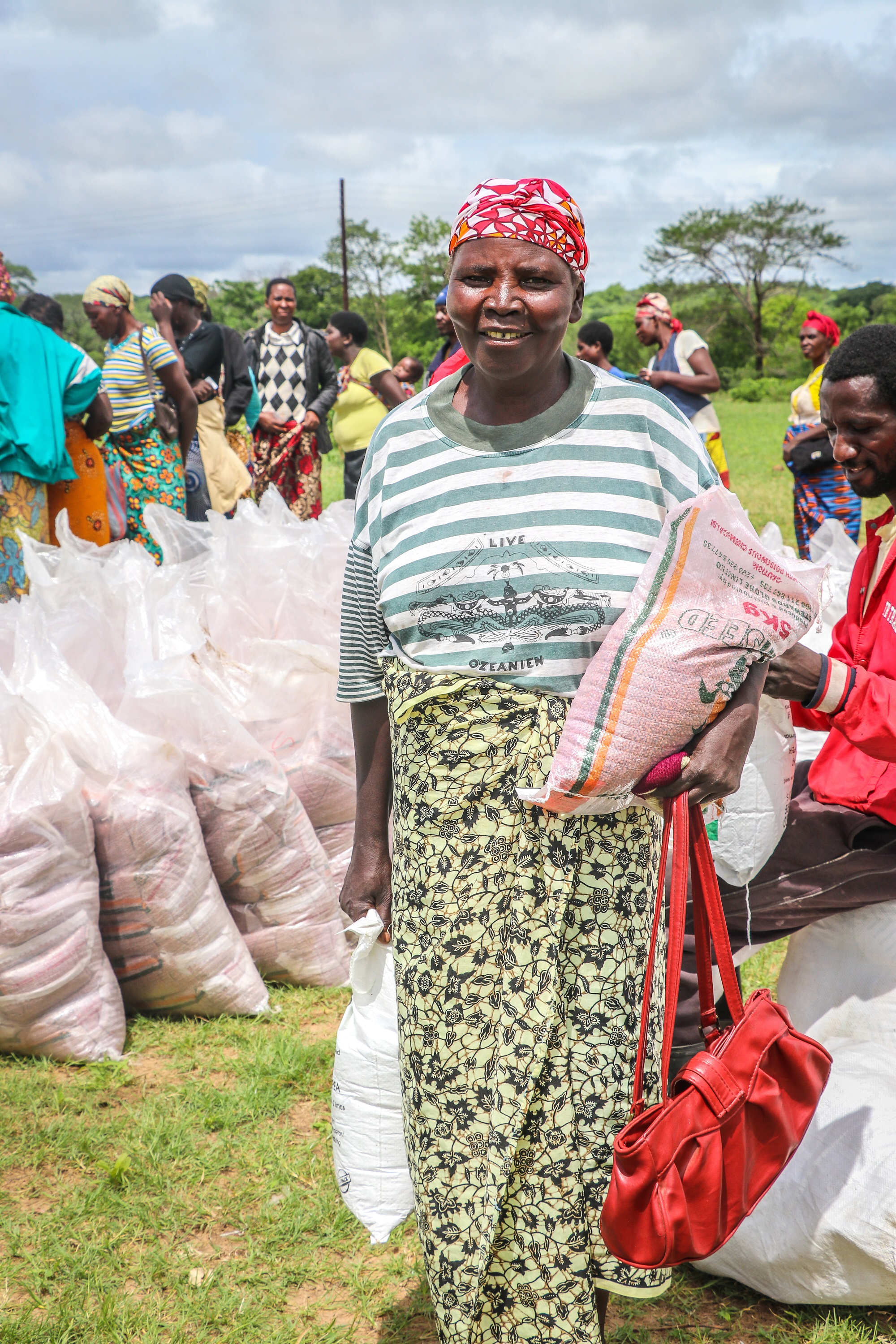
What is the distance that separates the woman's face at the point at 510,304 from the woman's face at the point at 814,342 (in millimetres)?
5339

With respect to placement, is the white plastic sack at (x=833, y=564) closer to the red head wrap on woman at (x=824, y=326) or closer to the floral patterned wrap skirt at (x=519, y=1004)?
the floral patterned wrap skirt at (x=519, y=1004)

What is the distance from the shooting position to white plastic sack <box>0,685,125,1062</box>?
7.97 feet

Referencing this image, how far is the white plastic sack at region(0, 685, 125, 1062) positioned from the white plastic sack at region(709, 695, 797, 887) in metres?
1.50

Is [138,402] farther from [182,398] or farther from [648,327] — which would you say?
[648,327]

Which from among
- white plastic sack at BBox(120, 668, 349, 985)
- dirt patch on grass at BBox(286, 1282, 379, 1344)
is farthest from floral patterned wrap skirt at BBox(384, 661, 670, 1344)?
white plastic sack at BBox(120, 668, 349, 985)

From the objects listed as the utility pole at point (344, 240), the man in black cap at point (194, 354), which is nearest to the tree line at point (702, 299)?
the utility pole at point (344, 240)

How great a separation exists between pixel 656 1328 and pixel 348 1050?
772 millimetres

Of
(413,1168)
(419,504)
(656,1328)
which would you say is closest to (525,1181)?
(413,1168)

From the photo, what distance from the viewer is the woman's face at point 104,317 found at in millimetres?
4805

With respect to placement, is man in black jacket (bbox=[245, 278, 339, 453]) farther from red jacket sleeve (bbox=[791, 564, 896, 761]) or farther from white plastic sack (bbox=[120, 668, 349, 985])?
red jacket sleeve (bbox=[791, 564, 896, 761])

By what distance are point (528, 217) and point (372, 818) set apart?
3.00 ft

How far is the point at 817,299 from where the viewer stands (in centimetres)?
4091

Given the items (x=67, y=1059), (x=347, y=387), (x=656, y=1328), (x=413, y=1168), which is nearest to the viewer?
(x=413, y=1168)

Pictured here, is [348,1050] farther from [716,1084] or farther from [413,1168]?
[716,1084]
